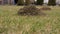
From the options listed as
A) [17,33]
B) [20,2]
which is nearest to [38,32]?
[17,33]

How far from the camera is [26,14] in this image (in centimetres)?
1170

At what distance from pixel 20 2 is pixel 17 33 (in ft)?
70.5

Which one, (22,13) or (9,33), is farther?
(22,13)

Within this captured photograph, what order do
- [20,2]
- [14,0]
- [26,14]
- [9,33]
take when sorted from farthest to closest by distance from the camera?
[14,0] → [20,2] → [26,14] → [9,33]

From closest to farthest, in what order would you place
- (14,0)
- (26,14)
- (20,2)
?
(26,14)
(20,2)
(14,0)

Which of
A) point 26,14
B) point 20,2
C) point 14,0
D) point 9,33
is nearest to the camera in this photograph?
point 9,33

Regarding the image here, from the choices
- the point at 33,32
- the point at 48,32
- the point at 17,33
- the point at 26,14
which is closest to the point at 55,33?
the point at 48,32

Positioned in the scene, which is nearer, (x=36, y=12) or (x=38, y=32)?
(x=38, y=32)

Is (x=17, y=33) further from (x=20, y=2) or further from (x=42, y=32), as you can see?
(x=20, y=2)

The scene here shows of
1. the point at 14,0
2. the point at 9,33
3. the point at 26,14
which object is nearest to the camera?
the point at 9,33

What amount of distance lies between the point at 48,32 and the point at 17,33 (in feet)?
2.92

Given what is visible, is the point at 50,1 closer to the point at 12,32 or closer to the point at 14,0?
the point at 14,0

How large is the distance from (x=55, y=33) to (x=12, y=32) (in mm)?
1178

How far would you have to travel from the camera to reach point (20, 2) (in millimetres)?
27391
